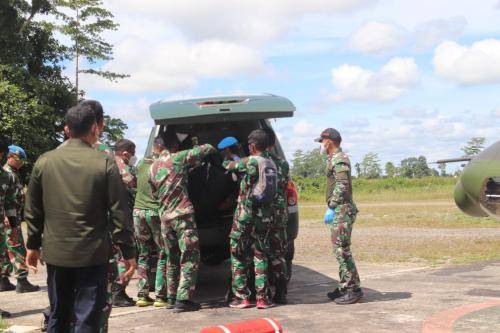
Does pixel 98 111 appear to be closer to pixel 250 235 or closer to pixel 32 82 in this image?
pixel 250 235

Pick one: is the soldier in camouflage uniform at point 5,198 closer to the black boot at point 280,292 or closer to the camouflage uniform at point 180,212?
the camouflage uniform at point 180,212

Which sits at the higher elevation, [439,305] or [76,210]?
[76,210]

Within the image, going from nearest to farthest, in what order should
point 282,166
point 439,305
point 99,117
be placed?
point 99,117 < point 439,305 < point 282,166

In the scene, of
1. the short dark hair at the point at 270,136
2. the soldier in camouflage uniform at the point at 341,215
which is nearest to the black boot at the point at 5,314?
the short dark hair at the point at 270,136

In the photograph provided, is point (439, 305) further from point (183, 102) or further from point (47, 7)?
point (47, 7)

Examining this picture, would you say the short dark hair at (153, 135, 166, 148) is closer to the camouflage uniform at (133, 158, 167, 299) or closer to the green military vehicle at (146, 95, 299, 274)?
the green military vehicle at (146, 95, 299, 274)

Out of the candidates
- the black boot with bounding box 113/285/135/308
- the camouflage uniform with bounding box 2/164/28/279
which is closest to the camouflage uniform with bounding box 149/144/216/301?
the black boot with bounding box 113/285/135/308

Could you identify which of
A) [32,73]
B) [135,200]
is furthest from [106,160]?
[32,73]

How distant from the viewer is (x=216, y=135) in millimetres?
7988

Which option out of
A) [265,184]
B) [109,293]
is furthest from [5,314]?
[265,184]

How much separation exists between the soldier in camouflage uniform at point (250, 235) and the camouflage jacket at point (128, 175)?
57.6 inches

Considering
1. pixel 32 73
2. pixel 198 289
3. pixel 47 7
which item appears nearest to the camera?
pixel 198 289

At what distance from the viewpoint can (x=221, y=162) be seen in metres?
6.73

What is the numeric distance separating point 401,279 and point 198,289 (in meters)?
2.84
